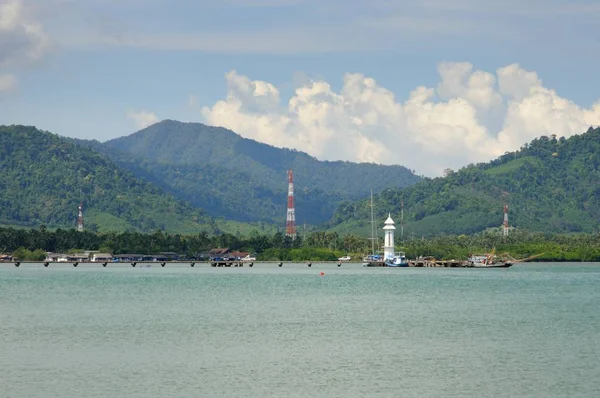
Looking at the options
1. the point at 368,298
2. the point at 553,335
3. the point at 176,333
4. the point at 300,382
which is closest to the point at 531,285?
the point at 368,298

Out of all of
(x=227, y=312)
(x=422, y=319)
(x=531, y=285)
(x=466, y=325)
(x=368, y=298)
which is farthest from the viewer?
(x=531, y=285)

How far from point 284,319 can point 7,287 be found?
64.0 meters

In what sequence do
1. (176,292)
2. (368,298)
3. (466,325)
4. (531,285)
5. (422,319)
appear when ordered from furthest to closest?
(531,285)
(176,292)
(368,298)
(422,319)
(466,325)

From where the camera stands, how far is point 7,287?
147250 millimetres

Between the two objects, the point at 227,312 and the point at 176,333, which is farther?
the point at 227,312

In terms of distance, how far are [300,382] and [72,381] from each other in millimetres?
12466

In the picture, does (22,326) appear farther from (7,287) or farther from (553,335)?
(7,287)

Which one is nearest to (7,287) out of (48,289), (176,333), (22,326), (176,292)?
(48,289)

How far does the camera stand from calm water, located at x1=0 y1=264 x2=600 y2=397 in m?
57.5

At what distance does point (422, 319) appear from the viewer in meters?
98.2

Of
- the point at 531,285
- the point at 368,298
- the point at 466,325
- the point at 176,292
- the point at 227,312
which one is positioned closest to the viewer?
the point at 466,325

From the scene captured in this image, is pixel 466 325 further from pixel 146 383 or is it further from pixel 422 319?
pixel 146 383

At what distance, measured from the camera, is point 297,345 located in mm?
75312

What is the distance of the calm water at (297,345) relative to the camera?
57.5 m
